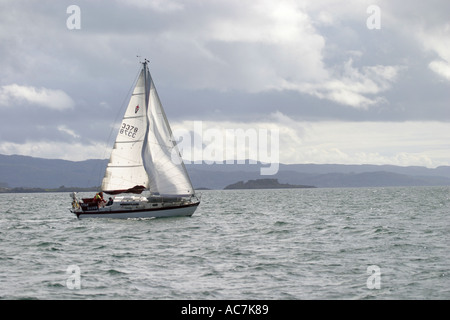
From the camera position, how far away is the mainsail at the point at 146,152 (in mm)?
56562

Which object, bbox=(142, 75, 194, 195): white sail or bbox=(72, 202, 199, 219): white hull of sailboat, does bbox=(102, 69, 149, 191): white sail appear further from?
bbox=(72, 202, 199, 219): white hull of sailboat

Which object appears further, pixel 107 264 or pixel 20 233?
pixel 20 233

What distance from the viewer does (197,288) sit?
2322 centimetres

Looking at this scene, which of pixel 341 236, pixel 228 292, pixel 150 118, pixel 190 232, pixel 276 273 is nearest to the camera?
pixel 228 292

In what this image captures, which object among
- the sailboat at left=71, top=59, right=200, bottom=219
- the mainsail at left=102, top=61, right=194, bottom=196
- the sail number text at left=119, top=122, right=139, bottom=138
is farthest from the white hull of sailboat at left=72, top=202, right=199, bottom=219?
the sail number text at left=119, top=122, right=139, bottom=138

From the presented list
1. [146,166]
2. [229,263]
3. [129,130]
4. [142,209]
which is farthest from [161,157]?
[229,263]

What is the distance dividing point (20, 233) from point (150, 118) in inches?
638

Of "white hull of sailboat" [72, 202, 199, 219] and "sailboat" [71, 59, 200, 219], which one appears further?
"sailboat" [71, 59, 200, 219]

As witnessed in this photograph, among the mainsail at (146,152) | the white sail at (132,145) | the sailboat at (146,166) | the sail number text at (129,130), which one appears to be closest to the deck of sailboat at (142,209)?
the sailboat at (146,166)

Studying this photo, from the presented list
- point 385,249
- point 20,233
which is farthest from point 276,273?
point 20,233

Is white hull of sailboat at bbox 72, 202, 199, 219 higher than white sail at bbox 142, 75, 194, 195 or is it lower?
lower

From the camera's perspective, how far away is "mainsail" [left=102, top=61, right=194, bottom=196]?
56.6 meters

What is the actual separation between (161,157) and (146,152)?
1.71 metres
